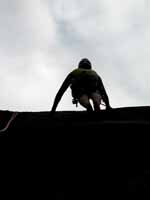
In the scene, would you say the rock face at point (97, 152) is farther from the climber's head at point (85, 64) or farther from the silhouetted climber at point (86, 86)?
the climber's head at point (85, 64)

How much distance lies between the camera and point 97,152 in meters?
7.50

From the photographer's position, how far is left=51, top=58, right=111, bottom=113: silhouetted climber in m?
9.13

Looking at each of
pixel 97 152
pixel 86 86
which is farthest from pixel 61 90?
pixel 97 152

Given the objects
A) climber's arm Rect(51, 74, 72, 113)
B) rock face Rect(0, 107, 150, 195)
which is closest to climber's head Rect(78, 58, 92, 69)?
climber's arm Rect(51, 74, 72, 113)

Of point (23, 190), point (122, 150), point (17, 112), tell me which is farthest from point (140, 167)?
point (17, 112)

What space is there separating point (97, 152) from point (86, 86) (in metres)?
1.96

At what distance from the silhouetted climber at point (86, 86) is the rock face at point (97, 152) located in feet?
3.79

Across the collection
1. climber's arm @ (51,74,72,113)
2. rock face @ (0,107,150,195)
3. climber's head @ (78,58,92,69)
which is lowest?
rock face @ (0,107,150,195)

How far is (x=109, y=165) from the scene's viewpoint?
7363mm

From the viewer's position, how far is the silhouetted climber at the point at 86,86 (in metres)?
9.13

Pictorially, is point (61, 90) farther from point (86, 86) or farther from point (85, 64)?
point (85, 64)

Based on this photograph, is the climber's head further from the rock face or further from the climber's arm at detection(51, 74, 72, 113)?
the rock face

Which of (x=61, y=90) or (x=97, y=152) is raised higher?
(x=61, y=90)

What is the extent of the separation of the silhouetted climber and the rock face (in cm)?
115
